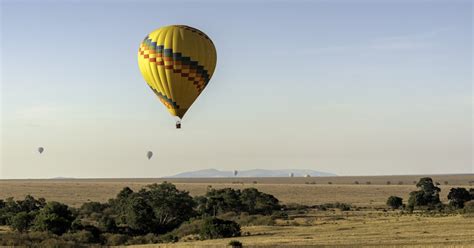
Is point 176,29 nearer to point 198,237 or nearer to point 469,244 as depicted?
point 198,237

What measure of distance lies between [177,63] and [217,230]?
12.7 metres

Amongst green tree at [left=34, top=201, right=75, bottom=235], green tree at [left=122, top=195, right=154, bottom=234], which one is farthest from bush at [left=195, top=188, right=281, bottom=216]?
green tree at [left=34, top=201, right=75, bottom=235]

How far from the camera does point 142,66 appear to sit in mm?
52188

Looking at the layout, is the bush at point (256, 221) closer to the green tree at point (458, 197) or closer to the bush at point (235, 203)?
the bush at point (235, 203)

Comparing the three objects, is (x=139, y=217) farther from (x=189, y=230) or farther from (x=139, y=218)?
(x=189, y=230)

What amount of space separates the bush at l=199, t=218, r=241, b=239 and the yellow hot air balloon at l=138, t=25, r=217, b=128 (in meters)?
7.87

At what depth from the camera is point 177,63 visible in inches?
1994

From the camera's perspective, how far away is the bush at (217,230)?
168 feet

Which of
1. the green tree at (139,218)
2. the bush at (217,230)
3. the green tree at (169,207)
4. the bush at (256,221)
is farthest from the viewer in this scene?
the green tree at (169,207)

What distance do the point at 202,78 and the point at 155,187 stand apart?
3056 cm

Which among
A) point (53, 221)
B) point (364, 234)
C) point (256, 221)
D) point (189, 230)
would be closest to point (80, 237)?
point (53, 221)

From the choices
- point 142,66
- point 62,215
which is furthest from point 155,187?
point 142,66

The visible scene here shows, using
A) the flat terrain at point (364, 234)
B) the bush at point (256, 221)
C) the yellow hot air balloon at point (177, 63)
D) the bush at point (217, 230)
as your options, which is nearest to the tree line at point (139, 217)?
the bush at point (217, 230)

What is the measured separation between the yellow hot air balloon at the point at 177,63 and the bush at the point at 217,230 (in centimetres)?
787
